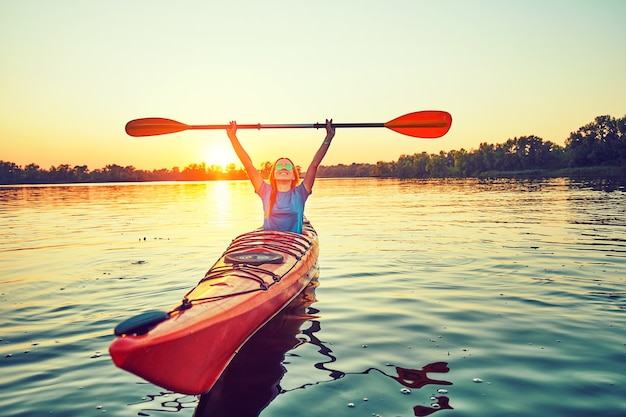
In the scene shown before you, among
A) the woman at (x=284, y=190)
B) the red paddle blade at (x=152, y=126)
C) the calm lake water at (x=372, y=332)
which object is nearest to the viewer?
the calm lake water at (x=372, y=332)

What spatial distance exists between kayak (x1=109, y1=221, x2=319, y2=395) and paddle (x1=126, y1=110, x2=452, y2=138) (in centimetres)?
338

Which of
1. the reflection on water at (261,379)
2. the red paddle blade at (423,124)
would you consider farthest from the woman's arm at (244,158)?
the reflection on water at (261,379)

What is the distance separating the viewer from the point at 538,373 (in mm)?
4152

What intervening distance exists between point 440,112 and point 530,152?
348 feet

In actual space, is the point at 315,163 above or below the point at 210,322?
above

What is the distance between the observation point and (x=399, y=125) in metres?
9.06

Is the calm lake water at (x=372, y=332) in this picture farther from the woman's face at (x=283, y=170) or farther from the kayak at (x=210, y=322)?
the woman's face at (x=283, y=170)

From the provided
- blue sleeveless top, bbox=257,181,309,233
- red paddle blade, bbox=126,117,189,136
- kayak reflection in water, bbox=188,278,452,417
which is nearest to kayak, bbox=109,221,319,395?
kayak reflection in water, bbox=188,278,452,417

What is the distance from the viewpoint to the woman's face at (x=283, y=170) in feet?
24.8

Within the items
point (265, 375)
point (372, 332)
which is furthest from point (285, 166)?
point (265, 375)

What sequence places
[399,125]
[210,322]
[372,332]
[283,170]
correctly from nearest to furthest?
[210,322], [372,332], [283,170], [399,125]

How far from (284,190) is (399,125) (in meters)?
2.81

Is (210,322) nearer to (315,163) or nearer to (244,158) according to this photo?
(315,163)

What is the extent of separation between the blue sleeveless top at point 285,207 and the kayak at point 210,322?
1.37 m
